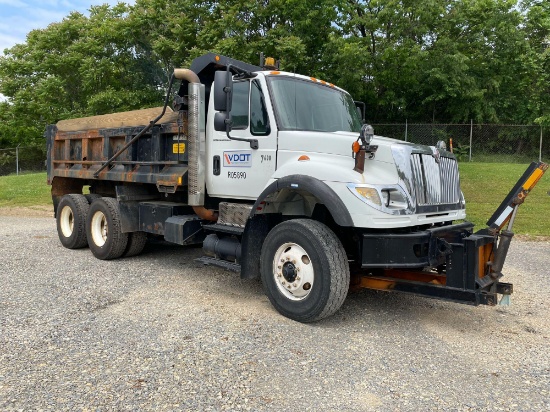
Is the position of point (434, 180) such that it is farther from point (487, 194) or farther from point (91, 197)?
point (487, 194)

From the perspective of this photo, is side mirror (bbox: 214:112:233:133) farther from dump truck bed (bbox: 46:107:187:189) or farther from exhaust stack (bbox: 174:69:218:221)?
dump truck bed (bbox: 46:107:187:189)

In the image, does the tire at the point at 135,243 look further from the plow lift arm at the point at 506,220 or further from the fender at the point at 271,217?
the plow lift arm at the point at 506,220

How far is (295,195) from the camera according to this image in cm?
514

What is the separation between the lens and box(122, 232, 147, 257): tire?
7449 mm

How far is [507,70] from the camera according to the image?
24.2 m

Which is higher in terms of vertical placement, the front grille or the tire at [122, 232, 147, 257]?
the front grille

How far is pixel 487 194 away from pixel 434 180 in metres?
11.1

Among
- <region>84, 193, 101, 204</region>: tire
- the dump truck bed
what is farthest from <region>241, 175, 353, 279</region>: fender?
<region>84, 193, 101, 204</region>: tire

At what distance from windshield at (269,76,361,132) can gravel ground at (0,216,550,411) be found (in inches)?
81.0

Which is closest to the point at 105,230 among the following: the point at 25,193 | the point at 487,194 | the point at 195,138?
the point at 195,138

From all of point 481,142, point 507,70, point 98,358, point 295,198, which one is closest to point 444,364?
point 295,198

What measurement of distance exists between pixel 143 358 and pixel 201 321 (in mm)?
952

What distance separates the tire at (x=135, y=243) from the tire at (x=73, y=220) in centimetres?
106

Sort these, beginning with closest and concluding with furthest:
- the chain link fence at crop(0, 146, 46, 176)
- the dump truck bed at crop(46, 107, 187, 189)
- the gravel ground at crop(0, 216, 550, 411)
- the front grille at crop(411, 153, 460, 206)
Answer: the gravel ground at crop(0, 216, 550, 411)
the front grille at crop(411, 153, 460, 206)
the dump truck bed at crop(46, 107, 187, 189)
the chain link fence at crop(0, 146, 46, 176)
